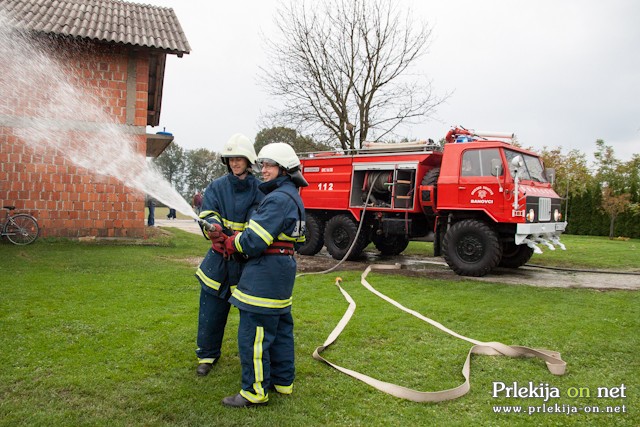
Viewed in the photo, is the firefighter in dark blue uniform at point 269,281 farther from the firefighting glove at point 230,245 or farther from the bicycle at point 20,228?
the bicycle at point 20,228

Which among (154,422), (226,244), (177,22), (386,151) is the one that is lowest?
(154,422)

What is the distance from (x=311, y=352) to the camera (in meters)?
4.66

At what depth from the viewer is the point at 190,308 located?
237 inches

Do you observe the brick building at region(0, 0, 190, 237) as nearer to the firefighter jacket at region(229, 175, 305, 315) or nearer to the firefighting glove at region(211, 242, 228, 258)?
the firefighting glove at region(211, 242, 228, 258)

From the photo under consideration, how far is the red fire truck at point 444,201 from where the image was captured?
909 cm

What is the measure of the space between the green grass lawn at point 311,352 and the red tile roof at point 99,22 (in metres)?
5.99

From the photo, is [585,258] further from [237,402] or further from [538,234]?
[237,402]

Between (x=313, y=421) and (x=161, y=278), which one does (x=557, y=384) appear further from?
(x=161, y=278)

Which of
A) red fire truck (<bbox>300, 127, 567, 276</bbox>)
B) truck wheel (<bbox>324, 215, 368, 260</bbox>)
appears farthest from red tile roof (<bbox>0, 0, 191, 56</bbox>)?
truck wheel (<bbox>324, 215, 368, 260</bbox>)

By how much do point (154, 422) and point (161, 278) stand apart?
4852 mm

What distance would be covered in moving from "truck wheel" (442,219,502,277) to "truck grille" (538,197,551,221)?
Answer: 101 cm

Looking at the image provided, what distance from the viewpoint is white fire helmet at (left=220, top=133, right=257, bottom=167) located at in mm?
4004

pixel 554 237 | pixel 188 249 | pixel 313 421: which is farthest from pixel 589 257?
pixel 313 421

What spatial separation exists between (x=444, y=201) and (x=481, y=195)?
70cm
